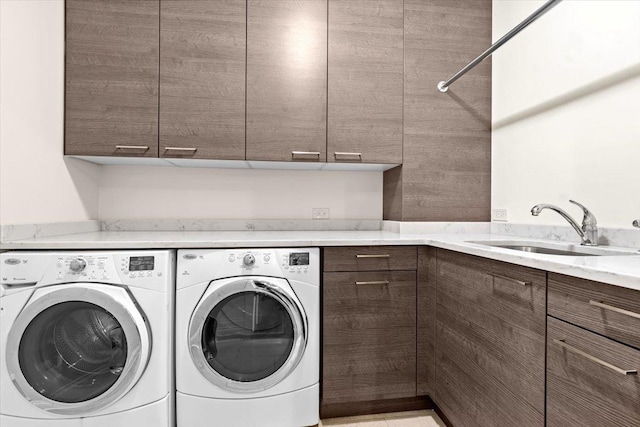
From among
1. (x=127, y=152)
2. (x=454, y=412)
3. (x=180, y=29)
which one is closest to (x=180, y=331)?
(x=127, y=152)

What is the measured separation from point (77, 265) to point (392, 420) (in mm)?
→ 1702

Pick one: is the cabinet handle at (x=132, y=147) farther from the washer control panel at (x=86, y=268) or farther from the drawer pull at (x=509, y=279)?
the drawer pull at (x=509, y=279)

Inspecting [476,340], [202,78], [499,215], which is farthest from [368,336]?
[202,78]

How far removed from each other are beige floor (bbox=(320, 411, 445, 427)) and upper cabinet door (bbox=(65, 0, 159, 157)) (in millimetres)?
1840

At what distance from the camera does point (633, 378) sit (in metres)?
0.79

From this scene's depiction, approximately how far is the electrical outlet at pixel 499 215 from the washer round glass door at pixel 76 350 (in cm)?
213

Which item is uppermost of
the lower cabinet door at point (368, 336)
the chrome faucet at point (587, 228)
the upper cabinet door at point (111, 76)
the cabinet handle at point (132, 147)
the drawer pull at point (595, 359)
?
the upper cabinet door at point (111, 76)

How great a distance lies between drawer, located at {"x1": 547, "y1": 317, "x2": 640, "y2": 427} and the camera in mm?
800

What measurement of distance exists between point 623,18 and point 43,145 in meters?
2.77

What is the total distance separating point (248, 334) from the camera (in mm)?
1628

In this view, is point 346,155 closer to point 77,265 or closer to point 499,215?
point 499,215

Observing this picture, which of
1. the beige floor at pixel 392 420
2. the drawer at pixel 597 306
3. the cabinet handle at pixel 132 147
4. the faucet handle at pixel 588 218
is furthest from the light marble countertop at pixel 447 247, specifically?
the beige floor at pixel 392 420

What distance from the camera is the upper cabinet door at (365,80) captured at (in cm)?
211

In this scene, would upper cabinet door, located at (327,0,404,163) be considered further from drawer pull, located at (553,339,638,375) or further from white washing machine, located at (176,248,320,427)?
drawer pull, located at (553,339,638,375)
